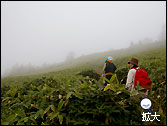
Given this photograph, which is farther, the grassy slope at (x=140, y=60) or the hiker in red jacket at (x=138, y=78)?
the grassy slope at (x=140, y=60)

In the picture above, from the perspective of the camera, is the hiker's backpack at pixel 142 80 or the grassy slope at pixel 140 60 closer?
the hiker's backpack at pixel 142 80

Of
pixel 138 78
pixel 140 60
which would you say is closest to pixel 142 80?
pixel 138 78

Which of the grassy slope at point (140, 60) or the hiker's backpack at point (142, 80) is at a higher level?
the grassy slope at point (140, 60)

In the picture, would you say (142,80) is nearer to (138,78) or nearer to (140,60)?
(138,78)

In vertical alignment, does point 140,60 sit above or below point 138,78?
above

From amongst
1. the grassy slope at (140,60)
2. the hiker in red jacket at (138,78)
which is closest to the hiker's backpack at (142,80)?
the hiker in red jacket at (138,78)

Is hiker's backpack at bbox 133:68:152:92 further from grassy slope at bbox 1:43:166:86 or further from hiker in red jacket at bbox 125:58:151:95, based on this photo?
grassy slope at bbox 1:43:166:86

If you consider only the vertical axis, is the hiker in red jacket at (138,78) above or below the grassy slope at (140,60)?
below

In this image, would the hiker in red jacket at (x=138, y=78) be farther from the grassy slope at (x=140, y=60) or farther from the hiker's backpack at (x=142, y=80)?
the grassy slope at (x=140, y=60)

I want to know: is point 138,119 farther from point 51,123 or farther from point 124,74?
point 51,123

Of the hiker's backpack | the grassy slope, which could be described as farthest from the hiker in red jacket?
→ the grassy slope

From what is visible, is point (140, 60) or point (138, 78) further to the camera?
point (140, 60)

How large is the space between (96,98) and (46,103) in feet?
5.30

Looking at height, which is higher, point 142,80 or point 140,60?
point 140,60
